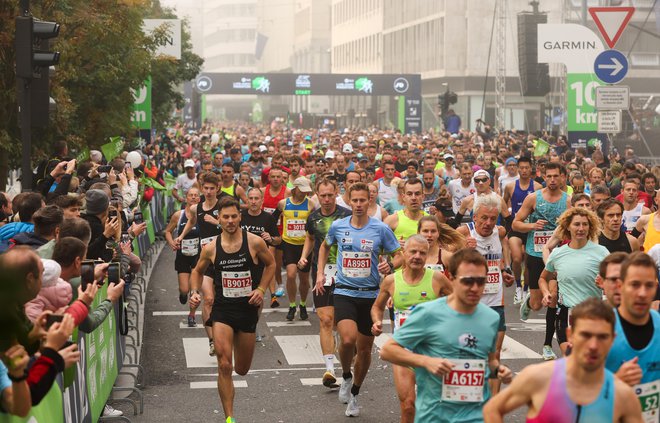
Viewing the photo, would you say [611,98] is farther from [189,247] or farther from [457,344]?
[457,344]

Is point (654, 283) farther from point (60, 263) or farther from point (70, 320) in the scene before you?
point (60, 263)

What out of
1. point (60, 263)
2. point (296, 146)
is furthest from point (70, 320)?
point (296, 146)

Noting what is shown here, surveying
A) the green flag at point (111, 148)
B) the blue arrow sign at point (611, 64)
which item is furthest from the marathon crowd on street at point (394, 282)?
the blue arrow sign at point (611, 64)

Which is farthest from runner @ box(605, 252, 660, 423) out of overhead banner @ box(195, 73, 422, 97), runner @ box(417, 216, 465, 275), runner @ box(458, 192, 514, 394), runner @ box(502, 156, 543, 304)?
overhead banner @ box(195, 73, 422, 97)

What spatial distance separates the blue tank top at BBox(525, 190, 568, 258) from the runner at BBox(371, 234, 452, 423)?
5.24m

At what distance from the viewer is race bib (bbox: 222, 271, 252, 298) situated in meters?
9.19

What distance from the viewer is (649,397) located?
5.38 metres

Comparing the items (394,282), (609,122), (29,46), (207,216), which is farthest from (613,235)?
(609,122)

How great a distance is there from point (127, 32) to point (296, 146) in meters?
10.0

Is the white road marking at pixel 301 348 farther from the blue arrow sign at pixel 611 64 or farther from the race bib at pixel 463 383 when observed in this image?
the blue arrow sign at pixel 611 64

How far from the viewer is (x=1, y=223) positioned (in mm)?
10406

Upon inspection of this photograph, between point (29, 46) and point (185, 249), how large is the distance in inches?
122

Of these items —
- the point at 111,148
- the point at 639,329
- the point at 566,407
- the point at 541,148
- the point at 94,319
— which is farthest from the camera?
the point at 541,148

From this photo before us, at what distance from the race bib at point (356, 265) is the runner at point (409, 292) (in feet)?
4.81
